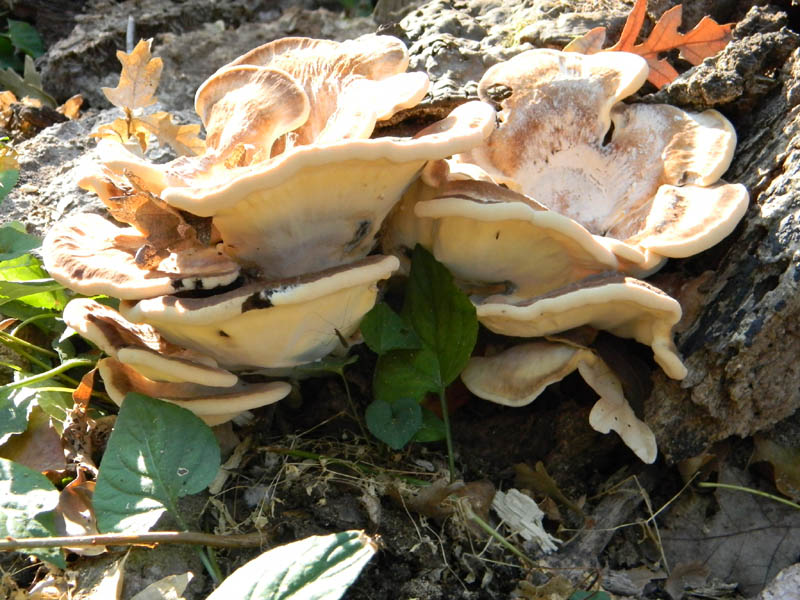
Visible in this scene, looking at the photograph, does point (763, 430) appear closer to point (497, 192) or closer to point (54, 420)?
point (497, 192)

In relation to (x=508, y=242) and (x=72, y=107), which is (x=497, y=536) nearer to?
(x=508, y=242)

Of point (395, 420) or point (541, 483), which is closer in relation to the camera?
point (395, 420)

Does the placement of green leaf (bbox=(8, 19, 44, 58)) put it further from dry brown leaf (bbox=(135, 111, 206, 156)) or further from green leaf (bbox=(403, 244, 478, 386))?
green leaf (bbox=(403, 244, 478, 386))

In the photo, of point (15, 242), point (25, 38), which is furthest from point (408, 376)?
point (25, 38)

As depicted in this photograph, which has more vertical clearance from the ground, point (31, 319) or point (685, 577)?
point (31, 319)

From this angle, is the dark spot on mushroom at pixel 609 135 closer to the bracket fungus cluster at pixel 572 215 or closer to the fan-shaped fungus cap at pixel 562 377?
the bracket fungus cluster at pixel 572 215

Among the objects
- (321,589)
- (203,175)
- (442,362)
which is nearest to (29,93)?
(203,175)

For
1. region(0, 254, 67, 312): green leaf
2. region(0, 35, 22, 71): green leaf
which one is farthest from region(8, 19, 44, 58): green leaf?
region(0, 254, 67, 312): green leaf
